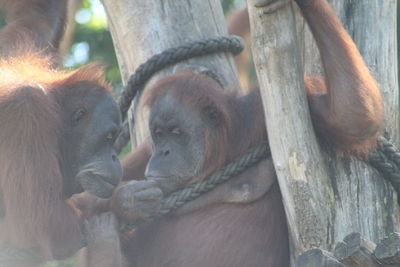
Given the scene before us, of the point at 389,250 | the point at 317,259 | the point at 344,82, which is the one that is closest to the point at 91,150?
the point at 344,82

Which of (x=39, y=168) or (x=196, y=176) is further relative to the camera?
(x=196, y=176)

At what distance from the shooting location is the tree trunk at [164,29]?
522cm

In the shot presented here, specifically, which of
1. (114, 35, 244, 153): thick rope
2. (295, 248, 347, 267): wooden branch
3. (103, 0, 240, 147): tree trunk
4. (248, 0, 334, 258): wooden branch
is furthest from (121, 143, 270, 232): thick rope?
(295, 248, 347, 267): wooden branch

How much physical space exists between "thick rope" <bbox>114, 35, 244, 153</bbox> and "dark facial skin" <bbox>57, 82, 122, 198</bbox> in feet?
1.54

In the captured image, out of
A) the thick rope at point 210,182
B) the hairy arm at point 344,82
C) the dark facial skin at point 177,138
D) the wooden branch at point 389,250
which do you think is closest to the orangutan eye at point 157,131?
the dark facial skin at point 177,138

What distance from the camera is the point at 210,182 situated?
4711 millimetres

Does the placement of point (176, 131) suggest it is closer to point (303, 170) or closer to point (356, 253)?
point (303, 170)

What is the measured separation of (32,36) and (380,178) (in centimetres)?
303

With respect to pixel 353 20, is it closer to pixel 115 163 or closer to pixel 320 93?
pixel 320 93

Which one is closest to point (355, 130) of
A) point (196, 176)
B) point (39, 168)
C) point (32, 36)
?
point (196, 176)

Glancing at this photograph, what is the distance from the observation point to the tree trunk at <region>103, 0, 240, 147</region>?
17.1ft

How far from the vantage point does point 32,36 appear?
6117mm

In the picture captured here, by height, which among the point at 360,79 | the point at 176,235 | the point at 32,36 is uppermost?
the point at 32,36

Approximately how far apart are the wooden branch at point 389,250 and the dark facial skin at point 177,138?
5.83 feet
